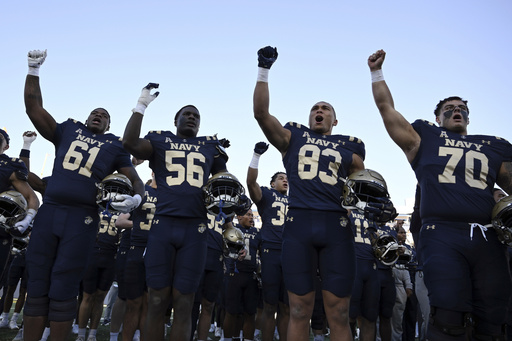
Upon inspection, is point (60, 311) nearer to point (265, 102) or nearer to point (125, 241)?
point (125, 241)

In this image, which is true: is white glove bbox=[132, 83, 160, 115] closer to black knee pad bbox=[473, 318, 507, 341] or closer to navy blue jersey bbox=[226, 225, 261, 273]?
black knee pad bbox=[473, 318, 507, 341]

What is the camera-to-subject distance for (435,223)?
149 inches

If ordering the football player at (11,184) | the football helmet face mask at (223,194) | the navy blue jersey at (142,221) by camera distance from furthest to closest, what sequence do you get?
the navy blue jersey at (142,221) → the football player at (11,184) → the football helmet face mask at (223,194)

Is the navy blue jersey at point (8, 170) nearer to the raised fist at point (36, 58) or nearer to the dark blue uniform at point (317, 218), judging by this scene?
the raised fist at point (36, 58)

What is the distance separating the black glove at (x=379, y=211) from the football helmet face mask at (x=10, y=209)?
386cm

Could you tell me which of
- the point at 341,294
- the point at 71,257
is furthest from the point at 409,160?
the point at 71,257

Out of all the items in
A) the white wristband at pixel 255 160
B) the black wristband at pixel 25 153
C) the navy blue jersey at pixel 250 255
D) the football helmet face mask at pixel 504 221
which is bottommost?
the navy blue jersey at pixel 250 255

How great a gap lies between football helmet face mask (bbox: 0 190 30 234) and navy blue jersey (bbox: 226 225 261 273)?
431 cm

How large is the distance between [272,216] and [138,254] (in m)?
2.39

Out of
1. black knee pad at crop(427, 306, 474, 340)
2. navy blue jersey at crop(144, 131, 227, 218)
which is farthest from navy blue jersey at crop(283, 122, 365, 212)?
black knee pad at crop(427, 306, 474, 340)

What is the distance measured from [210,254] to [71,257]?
2.98 metres

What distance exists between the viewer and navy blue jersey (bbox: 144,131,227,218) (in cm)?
463

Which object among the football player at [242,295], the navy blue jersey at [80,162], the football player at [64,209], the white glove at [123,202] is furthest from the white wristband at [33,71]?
the football player at [242,295]

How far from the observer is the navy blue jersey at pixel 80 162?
4.63 m
